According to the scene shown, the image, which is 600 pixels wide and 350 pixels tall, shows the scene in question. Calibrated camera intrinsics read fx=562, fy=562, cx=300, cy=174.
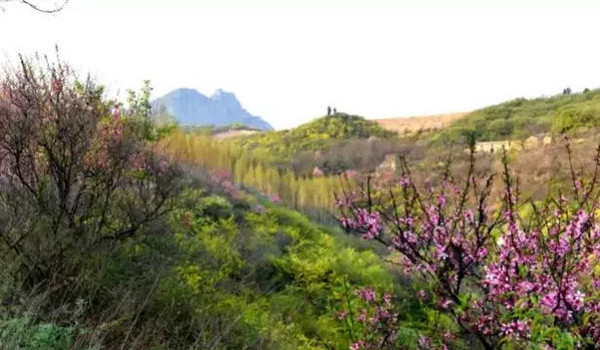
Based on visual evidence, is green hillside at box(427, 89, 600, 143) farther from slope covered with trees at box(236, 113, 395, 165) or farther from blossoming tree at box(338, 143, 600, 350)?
blossoming tree at box(338, 143, 600, 350)

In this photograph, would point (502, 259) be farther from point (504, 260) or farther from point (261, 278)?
point (261, 278)

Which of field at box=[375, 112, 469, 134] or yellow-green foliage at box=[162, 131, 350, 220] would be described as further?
field at box=[375, 112, 469, 134]

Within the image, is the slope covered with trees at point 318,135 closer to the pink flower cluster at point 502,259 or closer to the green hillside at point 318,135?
the green hillside at point 318,135

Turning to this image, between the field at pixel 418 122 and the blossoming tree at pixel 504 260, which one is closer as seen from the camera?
the blossoming tree at pixel 504 260

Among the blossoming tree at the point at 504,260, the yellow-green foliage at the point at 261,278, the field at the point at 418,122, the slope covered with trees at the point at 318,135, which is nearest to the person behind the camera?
the blossoming tree at the point at 504,260

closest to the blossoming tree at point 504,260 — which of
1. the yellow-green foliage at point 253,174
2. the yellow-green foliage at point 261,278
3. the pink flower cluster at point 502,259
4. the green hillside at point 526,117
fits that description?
the pink flower cluster at point 502,259

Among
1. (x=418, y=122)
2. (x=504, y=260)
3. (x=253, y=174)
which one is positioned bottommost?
(x=253, y=174)

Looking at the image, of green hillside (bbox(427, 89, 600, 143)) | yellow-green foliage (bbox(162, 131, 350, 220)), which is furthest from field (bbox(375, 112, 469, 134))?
yellow-green foliage (bbox(162, 131, 350, 220))

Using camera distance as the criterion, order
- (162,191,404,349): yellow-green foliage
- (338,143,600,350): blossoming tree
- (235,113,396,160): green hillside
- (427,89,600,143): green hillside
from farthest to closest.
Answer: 1. (235,113,396,160): green hillside
2. (427,89,600,143): green hillside
3. (162,191,404,349): yellow-green foliage
4. (338,143,600,350): blossoming tree

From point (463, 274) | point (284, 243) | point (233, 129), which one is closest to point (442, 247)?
point (463, 274)

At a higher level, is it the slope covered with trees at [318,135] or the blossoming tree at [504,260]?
the blossoming tree at [504,260]

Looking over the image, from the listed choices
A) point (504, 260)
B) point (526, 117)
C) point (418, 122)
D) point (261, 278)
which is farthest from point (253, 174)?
point (418, 122)

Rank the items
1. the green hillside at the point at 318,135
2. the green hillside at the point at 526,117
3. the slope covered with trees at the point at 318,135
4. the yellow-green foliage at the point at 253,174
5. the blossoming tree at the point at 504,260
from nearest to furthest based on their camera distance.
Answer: the blossoming tree at the point at 504,260 → the yellow-green foliage at the point at 253,174 → the green hillside at the point at 526,117 → the slope covered with trees at the point at 318,135 → the green hillside at the point at 318,135

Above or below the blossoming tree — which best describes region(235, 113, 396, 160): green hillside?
below
